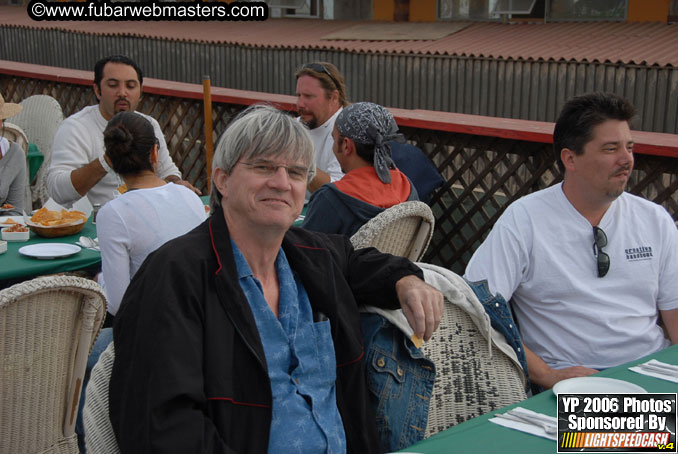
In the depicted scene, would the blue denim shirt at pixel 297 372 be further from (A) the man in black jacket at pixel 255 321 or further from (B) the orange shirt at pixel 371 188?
(B) the orange shirt at pixel 371 188

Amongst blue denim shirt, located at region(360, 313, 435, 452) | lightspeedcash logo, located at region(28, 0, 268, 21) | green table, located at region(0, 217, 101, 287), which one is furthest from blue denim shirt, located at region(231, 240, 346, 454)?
lightspeedcash logo, located at region(28, 0, 268, 21)

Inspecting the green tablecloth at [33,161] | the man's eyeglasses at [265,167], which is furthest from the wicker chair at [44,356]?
the green tablecloth at [33,161]

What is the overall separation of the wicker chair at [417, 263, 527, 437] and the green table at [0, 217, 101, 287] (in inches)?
67.9

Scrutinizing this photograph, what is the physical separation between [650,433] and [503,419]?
0.29m

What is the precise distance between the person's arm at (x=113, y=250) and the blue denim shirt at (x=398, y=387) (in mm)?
1239

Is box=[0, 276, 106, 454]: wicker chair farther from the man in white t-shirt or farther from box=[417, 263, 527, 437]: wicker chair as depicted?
the man in white t-shirt

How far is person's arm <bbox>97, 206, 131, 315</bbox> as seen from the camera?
274 centimetres

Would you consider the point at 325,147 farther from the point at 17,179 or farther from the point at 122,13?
the point at 122,13

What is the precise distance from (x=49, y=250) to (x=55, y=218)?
29 centimetres

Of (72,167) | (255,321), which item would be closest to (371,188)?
(255,321)

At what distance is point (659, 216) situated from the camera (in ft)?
8.53

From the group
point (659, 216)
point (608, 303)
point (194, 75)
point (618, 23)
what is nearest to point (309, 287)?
point (608, 303)

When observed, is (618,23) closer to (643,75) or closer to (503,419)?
(643,75)

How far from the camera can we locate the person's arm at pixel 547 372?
7.79ft
